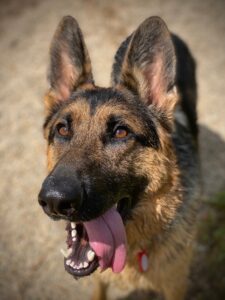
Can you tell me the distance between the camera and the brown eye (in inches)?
152

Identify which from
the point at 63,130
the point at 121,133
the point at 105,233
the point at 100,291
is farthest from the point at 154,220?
the point at 100,291

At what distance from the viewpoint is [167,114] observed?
13.8 feet

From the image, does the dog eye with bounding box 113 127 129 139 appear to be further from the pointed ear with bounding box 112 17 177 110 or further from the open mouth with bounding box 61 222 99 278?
the open mouth with bounding box 61 222 99 278

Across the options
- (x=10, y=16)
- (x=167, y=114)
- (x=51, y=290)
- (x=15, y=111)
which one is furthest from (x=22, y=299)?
(x=10, y=16)

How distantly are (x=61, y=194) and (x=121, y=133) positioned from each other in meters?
0.99

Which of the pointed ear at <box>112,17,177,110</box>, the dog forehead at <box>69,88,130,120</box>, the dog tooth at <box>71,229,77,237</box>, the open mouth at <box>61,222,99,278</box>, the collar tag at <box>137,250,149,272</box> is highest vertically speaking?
the pointed ear at <box>112,17,177,110</box>

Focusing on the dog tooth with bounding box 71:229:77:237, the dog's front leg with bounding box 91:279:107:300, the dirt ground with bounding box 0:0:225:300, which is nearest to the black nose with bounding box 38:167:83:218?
the dog tooth with bounding box 71:229:77:237

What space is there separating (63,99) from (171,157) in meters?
1.32

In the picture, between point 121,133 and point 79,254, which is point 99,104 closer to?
point 121,133

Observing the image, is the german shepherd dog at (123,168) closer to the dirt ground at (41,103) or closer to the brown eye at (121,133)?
the brown eye at (121,133)

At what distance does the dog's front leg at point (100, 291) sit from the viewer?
5000 millimetres

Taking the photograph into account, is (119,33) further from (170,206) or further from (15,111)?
(170,206)

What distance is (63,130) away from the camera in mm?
4027

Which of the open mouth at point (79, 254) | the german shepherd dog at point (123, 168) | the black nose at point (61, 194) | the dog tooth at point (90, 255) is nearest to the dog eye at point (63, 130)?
the german shepherd dog at point (123, 168)
